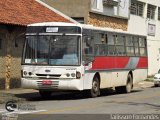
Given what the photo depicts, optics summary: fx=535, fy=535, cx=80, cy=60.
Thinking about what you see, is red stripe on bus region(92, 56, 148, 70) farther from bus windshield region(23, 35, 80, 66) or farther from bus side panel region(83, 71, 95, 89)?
bus windshield region(23, 35, 80, 66)

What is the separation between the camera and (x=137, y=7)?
153 ft

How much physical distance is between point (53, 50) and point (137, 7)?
26384mm

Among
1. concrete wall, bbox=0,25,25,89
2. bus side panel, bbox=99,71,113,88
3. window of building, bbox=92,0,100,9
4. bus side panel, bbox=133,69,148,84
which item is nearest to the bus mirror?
bus side panel, bbox=99,71,113,88

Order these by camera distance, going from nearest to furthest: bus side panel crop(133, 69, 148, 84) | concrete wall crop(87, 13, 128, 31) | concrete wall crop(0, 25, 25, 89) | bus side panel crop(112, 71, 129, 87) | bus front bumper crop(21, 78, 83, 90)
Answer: bus front bumper crop(21, 78, 83, 90)
bus side panel crop(112, 71, 129, 87)
concrete wall crop(0, 25, 25, 89)
bus side panel crop(133, 69, 148, 84)
concrete wall crop(87, 13, 128, 31)

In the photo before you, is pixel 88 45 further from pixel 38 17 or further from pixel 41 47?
pixel 38 17

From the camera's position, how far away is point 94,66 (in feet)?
74.9

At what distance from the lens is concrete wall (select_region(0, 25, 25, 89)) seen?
26.7 metres

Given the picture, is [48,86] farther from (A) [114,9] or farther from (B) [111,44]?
(A) [114,9]

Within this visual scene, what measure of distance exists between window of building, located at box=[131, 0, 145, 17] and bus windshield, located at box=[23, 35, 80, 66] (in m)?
24.5

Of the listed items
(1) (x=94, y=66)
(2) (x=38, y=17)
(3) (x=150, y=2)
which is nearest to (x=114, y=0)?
Answer: (3) (x=150, y=2)

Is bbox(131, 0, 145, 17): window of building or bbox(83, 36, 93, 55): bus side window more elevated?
bbox(131, 0, 145, 17): window of building

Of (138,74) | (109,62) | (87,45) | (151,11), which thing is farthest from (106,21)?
(87,45)

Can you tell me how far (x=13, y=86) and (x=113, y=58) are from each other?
5706 mm

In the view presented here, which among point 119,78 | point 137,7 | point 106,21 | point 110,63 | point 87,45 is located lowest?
point 119,78
